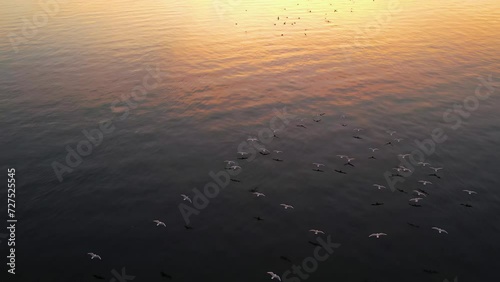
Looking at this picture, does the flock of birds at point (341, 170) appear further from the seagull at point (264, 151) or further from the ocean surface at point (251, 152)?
the ocean surface at point (251, 152)

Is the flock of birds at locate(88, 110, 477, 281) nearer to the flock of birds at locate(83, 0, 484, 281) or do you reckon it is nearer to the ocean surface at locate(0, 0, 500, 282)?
the flock of birds at locate(83, 0, 484, 281)

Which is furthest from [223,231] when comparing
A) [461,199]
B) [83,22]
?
[83,22]

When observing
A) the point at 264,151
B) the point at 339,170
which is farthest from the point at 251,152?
the point at 339,170

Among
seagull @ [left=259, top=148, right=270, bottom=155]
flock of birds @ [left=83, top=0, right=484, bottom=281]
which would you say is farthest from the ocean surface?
seagull @ [left=259, top=148, right=270, bottom=155]

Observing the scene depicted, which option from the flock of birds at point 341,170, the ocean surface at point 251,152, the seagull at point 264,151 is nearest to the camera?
the ocean surface at point 251,152

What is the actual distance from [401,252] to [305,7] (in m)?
75.2

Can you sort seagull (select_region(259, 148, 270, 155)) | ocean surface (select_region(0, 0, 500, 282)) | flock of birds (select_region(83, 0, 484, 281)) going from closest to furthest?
1. ocean surface (select_region(0, 0, 500, 282))
2. flock of birds (select_region(83, 0, 484, 281))
3. seagull (select_region(259, 148, 270, 155))

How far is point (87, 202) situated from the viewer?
87.0ft

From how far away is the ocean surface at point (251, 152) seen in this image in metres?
21.9

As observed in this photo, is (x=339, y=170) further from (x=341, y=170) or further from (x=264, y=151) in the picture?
(x=264, y=151)

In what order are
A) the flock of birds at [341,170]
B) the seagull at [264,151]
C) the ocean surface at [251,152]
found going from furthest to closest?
the seagull at [264,151] → the flock of birds at [341,170] → the ocean surface at [251,152]

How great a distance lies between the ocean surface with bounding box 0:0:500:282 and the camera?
21.9 meters

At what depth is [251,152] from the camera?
106 feet

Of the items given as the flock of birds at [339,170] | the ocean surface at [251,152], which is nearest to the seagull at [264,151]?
the flock of birds at [339,170]
